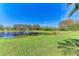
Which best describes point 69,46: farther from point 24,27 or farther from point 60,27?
point 24,27

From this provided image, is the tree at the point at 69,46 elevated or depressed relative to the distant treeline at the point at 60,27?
depressed

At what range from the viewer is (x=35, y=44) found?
1148mm

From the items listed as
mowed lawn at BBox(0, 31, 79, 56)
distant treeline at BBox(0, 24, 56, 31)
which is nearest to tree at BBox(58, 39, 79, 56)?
mowed lawn at BBox(0, 31, 79, 56)

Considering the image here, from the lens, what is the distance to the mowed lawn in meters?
1.14

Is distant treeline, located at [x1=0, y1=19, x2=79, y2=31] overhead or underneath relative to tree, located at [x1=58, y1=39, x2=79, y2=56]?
overhead

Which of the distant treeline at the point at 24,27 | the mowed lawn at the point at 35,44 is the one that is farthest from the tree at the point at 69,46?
the distant treeline at the point at 24,27

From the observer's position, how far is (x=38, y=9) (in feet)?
3.81

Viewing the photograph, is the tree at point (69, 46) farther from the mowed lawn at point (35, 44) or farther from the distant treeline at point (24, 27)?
the distant treeline at point (24, 27)

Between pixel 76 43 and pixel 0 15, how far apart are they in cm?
61

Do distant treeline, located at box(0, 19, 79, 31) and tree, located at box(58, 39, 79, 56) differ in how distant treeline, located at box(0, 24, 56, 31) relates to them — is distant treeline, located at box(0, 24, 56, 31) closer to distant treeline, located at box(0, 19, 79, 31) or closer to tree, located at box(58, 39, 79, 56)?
distant treeline, located at box(0, 19, 79, 31)

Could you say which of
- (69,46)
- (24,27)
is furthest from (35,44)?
(69,46)

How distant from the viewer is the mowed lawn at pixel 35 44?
1138 mm

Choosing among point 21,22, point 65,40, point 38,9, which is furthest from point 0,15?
point 65,40

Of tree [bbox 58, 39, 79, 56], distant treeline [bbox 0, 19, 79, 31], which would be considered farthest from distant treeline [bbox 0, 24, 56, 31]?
tree [bbox 58, 39, 79, 56]
